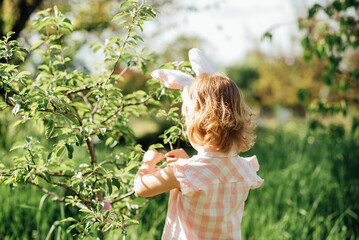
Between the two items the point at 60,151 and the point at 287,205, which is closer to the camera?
the point at 60,151

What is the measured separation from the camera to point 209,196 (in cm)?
132

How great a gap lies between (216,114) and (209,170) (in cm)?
21

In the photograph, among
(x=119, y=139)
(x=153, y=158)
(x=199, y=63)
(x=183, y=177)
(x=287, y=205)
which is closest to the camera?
(x=183, y=177)

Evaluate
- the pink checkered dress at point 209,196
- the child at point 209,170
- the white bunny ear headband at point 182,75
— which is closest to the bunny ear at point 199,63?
the white bunny ear headband at point 182,75

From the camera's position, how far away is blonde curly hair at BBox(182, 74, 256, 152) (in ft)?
4.18

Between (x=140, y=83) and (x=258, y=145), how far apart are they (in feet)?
7.22

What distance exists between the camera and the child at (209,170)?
1.28 meters

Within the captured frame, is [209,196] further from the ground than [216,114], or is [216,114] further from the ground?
[216,114]

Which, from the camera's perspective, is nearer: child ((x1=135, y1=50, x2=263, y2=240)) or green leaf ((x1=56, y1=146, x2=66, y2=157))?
child ((x1=135, y1=50, x2=263, y2=240))

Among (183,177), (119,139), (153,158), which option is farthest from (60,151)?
(119,139)

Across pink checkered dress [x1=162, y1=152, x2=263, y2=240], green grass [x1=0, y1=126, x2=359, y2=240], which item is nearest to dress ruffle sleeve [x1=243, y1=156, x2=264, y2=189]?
pink checkered dress [x1=162, y1=152, x2=263, y2=240]

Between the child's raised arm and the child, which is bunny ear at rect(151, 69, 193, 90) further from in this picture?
the child's raised arm

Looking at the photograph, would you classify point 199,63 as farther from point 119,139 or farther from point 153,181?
point 119,139

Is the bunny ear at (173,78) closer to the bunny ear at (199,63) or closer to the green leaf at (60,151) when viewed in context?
the bunny ear at (199,63)
